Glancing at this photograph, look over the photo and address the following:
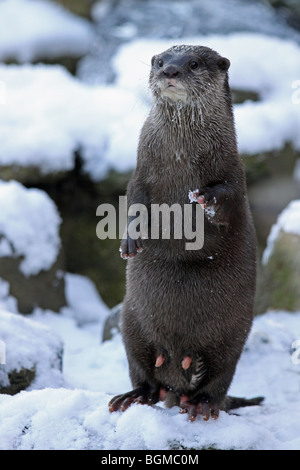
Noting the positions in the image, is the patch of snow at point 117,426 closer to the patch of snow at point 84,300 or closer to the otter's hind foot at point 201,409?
the otter's hind foot at point 201,409

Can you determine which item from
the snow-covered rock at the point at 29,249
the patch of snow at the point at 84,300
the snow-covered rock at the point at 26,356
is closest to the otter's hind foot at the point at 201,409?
the snow-covered rock at the point at 26,356

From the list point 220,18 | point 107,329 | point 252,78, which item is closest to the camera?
point 107,329

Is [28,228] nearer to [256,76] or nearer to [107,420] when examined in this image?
[107,420]

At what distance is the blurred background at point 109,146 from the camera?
461 centimetres

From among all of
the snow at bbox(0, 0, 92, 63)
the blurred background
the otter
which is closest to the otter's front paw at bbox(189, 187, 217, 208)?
the otter

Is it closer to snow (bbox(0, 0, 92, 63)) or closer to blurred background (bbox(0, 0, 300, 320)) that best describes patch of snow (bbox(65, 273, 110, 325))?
blurred background (bbox(0, 0, 300, 320))

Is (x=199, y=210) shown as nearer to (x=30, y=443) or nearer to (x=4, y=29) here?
(x=30, y=443)

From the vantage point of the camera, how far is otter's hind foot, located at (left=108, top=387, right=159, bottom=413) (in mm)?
2650

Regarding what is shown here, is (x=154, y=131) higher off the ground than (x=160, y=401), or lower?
higher

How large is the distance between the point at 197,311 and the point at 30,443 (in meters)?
0.82

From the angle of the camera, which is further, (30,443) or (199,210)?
(199,210)

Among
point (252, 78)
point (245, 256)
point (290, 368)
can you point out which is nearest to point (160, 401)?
point (245, 256)

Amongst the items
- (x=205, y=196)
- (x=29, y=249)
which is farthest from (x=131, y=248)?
(x=29, y=249)
